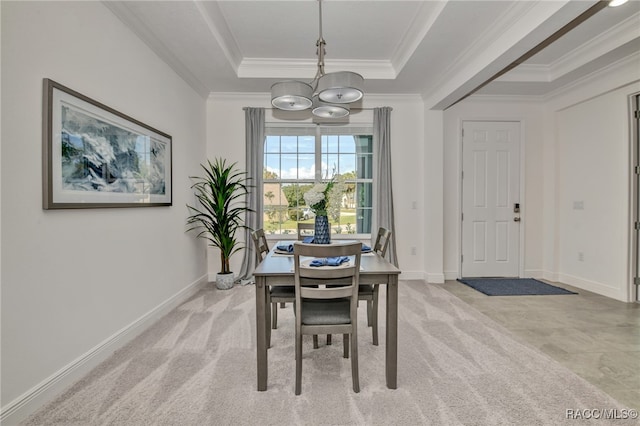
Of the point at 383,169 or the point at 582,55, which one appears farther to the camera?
the point at 383,169

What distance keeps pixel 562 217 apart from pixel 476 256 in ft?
4.31

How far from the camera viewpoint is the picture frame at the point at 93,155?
5.94 feet

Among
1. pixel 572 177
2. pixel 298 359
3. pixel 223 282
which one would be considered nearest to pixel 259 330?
pixel 298 359

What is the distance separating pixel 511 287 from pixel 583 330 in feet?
4.64

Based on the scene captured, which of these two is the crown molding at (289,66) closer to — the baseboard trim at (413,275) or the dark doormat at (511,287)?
the baseboard trim at (413,275)

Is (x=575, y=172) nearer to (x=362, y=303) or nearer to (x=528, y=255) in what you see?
(x=528, y=255)

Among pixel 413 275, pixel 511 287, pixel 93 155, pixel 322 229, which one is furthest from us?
pixel 413 275

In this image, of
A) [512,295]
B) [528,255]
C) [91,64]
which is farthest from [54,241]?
[528,255]

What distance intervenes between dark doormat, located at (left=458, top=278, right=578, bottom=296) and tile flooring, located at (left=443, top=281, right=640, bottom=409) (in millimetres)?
152

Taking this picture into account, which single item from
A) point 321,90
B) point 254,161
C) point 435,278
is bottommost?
point 435,278

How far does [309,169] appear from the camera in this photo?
4.70 metres

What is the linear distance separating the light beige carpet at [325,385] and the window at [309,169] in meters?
2.16

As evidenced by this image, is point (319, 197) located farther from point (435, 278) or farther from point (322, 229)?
point (435, 278)

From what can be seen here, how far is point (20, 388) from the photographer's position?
1.62 metres
